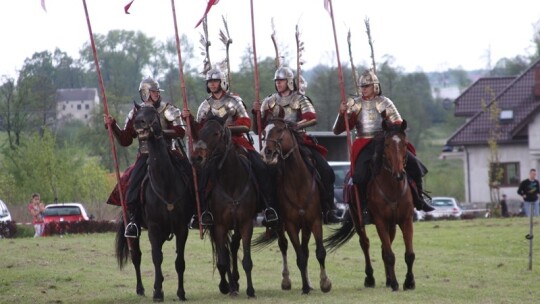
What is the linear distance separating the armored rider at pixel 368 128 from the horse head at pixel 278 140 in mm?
1101

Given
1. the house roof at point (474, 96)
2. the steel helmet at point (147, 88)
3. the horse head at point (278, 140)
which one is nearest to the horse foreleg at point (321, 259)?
the horse head at point (278, 140)

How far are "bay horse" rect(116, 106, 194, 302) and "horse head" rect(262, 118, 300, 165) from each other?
1.44 meters

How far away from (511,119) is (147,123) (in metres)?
68.2

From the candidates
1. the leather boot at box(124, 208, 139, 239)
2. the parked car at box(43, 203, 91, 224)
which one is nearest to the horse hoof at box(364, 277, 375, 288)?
the leather boot at box(124, 208, 139, 239)

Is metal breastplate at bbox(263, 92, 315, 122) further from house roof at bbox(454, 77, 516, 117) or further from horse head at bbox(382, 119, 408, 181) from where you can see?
house roof at bbox(454, 77, 516, 117)

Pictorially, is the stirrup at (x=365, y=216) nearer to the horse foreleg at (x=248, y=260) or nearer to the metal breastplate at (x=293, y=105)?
the metal breastplate at (x=293, y=105)

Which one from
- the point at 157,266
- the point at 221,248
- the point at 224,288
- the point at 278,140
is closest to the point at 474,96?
the point at 224,288

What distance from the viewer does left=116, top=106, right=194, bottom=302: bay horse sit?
19.2 m

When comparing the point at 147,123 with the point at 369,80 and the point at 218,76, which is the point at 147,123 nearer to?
the point at 218,76

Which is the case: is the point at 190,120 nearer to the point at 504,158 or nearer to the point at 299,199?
the point at 299,199

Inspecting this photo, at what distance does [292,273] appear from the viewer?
2472cm

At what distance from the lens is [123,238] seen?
21.7 metres

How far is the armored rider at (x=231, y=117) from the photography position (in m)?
20.1

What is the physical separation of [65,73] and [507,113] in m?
43.7
